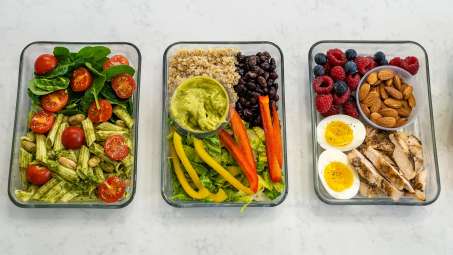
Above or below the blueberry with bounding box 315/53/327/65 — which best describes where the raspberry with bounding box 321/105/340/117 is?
below

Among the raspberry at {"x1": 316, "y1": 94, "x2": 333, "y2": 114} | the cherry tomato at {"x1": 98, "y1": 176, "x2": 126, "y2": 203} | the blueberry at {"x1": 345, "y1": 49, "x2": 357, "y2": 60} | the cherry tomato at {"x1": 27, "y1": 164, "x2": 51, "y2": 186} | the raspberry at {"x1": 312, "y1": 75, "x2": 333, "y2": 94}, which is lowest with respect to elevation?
the cherry tomato at {"x1": 98, "y1": 176, "x2": 126, "y2": 203}

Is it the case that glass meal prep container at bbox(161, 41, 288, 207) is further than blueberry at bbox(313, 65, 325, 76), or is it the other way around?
blueberry at bbox(313, 65, 325, 76)

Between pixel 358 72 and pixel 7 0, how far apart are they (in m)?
1.45

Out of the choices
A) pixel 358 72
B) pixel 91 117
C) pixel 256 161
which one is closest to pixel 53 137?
pixel 91 117

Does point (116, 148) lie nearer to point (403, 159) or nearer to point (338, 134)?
point (338, 134)

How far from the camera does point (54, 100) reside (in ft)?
5.85

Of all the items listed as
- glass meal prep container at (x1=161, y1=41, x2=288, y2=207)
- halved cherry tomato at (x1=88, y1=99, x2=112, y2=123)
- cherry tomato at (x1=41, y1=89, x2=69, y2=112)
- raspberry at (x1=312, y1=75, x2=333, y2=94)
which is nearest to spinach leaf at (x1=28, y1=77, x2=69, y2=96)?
cherry tomato at (x1=41, y1=89, x2=69, y2=112)

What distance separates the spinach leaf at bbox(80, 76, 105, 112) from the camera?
1.77 metres

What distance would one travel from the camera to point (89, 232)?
1800mm

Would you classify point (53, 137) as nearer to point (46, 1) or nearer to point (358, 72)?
point (46, 1)

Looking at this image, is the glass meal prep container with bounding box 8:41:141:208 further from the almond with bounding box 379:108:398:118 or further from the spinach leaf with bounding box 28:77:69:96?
the almond with bounding box 379:108:398:118

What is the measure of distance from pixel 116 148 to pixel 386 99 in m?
1.01

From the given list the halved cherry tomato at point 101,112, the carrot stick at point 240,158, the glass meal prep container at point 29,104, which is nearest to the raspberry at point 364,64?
the carrot stick at point 240,158

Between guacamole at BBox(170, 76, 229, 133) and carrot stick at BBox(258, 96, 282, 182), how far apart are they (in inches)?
5.6
